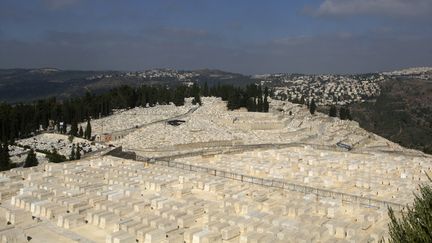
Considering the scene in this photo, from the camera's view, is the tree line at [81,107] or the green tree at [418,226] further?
the tree line at [81,107]

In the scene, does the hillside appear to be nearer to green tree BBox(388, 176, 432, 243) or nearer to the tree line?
the tree line

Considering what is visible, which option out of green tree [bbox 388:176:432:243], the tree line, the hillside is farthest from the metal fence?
the hillside

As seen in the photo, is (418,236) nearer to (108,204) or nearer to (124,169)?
(108,204)

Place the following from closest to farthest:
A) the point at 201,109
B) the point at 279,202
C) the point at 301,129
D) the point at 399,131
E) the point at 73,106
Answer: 1. the point at 279,202
2. the point at 301,129
3. the point at 73,106
4. the point at 201,109
5. the point at 399,131

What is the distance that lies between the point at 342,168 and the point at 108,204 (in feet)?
69.0

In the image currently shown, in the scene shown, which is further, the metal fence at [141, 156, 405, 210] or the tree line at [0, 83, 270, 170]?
the tree line at [0, 83, 270, 170]

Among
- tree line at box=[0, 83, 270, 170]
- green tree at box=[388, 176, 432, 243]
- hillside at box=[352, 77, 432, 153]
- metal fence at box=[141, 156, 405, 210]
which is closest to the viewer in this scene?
green tree at box=[388, 176, 432, 243]

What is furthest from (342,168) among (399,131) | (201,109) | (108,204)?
(399,131)

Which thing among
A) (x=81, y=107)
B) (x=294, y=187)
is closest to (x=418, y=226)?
(x=294, y=187)

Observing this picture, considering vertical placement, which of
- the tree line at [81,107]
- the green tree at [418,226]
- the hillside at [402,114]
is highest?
the green tree at [418,226]

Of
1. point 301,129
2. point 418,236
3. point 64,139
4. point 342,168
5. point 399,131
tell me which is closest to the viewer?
point 418,236

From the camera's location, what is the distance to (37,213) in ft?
70.2

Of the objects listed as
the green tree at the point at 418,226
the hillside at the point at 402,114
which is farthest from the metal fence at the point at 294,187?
the hillside at the point at 402,114

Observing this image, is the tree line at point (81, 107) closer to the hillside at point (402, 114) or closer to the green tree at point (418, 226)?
the hillside at point (402, 114)
